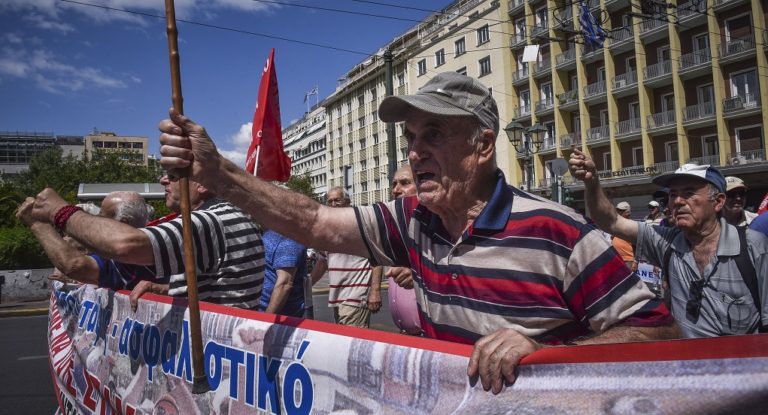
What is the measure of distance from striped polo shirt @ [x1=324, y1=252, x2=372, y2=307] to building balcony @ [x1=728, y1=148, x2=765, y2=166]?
27922mm

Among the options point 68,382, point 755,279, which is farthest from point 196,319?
point 755,279

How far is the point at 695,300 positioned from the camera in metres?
2.88

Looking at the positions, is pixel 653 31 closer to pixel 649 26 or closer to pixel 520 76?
pixel 649 26

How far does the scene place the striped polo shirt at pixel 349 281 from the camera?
17.1 feet

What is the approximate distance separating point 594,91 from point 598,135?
2.82 m

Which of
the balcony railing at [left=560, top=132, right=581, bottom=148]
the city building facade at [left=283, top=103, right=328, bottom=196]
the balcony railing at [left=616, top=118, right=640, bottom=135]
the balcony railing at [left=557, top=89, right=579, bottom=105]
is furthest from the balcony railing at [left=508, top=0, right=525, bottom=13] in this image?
the city building facade at [left=283, top=103, right=328, bottom=196]

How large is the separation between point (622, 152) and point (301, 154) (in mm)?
63734

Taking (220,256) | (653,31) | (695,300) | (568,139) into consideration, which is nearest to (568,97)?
(568,139)

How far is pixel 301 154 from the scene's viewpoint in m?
89.6

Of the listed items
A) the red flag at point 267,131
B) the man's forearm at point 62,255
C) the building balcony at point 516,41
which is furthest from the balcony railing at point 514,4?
the man's forearm at point 62,255

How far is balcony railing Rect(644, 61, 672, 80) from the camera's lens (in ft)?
97.9

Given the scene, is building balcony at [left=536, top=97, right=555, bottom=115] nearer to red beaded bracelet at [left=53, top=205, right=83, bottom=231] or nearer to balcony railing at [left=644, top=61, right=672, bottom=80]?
balcony railing at [left=644, top=61, right=672, bottom=80]

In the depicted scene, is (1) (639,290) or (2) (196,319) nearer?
(1) (639,290)

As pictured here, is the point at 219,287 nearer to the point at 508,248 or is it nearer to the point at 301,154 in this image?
the point at 508,248
